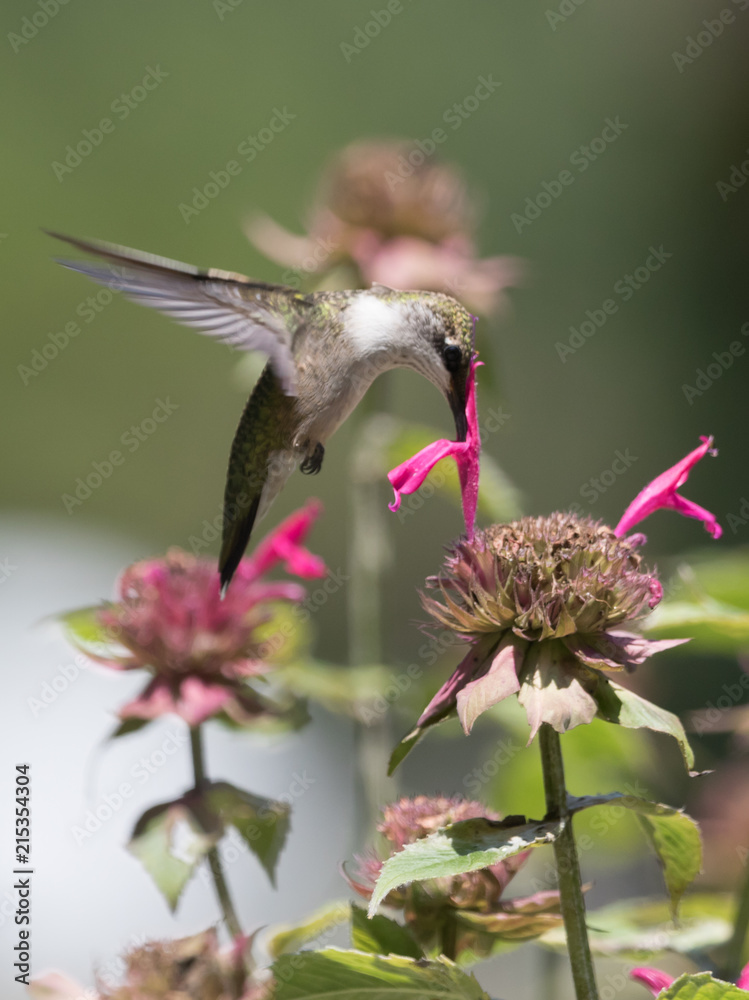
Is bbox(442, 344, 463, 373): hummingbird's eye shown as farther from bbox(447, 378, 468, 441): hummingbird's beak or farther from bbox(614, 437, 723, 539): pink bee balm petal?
bbox(614, 437, 723, 539): pink bee balm petal

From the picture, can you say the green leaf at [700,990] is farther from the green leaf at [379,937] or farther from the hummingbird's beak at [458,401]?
the hummingbird's beak at [458,401]

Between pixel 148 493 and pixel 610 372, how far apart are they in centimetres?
195

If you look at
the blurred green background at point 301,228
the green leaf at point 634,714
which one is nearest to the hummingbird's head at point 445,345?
the green leaf at point 634,714

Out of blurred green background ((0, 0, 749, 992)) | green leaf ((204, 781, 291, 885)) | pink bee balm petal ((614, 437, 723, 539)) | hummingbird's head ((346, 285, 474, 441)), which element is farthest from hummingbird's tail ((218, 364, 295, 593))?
blurred green background ((0, 0, 749, 992))

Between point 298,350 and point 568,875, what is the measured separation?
1.80 feet

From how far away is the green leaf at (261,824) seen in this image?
2.69 feet

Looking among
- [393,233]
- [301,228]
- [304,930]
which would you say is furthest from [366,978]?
[301,228]

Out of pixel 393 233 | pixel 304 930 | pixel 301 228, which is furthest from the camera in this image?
pixel 301 228

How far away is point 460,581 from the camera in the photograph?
674mm

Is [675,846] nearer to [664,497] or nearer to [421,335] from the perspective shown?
[664,497]

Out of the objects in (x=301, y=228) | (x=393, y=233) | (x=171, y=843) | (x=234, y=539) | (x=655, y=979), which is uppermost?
(x=301, y=228)

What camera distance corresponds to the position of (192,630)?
3.20 feet

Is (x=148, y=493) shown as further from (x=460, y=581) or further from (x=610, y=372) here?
(x=460, y=581)

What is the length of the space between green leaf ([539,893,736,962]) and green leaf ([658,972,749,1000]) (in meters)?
0.12
